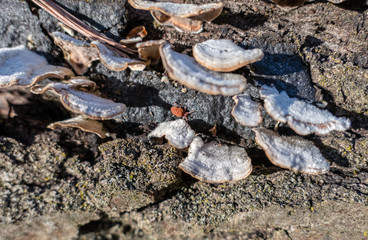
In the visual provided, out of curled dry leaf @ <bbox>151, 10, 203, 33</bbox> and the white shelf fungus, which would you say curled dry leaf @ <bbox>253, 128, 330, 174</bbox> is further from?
curled dry leaf @ <bbox>151, 10, 203, 33</bbox>

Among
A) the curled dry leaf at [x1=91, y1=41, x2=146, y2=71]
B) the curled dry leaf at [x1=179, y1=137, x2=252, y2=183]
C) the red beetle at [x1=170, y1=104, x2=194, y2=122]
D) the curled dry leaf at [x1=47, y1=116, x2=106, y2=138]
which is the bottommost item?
the curled dry leaf at [x1=47, y1=116, x2=106, y2=138]

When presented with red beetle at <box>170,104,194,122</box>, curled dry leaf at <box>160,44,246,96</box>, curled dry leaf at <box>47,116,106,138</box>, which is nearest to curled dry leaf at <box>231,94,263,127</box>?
curled dry leaf at <box>160,44,246,96</box>

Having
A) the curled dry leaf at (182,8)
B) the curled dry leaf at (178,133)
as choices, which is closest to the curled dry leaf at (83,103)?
the curled dry leaf at (178,133)

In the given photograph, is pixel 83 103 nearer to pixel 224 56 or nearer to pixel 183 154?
pixel 183 154

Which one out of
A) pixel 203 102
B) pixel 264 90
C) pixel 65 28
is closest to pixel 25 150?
pixel 65 28

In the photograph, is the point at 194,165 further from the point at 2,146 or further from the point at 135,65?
the point at 2,146

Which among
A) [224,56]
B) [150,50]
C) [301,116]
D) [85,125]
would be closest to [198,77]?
[224,56]
